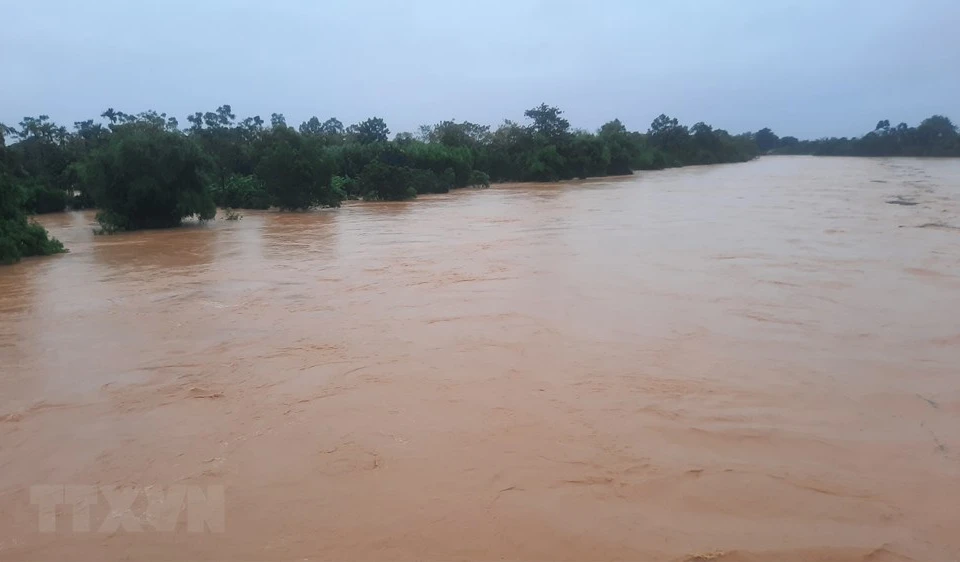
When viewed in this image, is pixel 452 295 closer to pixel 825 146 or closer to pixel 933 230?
pixel 933 230

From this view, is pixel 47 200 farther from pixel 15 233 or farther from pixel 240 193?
pixel 15 233

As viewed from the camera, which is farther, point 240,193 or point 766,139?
point 766,139

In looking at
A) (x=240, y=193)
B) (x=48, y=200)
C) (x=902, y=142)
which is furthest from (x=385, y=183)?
(x=902, y=142)

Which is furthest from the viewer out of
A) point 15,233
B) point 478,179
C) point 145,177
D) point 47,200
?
point 478,179

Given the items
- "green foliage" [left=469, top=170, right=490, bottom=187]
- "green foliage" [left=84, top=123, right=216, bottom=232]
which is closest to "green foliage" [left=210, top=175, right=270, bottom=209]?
"green foliage" [left=84, top=123, right=216, bottom=232]

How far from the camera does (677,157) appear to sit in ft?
220

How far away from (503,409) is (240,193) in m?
26.5

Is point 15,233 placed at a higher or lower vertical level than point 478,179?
lower

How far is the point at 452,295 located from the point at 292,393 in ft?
13.7

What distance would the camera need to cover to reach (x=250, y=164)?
32875 mm

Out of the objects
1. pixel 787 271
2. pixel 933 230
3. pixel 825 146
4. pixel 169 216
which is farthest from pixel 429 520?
pixel 825 146
